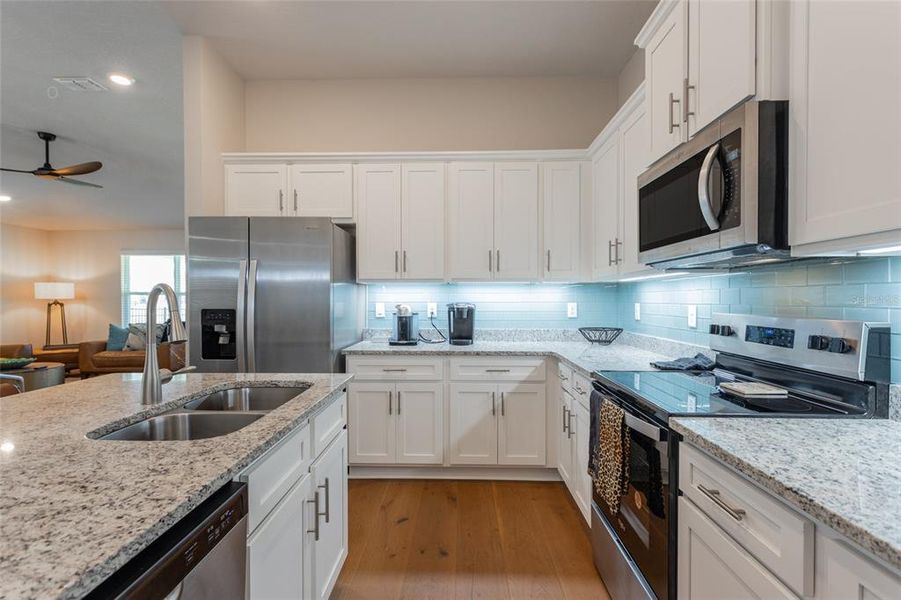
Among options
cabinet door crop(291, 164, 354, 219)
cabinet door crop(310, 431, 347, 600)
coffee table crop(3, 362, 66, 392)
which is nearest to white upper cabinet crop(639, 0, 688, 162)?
cabinet door crop(310, 431, 347, 600)

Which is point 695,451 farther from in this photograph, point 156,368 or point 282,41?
point 282,41

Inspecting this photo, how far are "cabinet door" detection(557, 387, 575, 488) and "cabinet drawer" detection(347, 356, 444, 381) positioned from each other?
818mm

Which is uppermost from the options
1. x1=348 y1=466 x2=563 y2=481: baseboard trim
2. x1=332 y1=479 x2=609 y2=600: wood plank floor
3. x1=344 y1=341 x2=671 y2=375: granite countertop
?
x1=344 y1=341 x2=671 y2=375: granite countertop

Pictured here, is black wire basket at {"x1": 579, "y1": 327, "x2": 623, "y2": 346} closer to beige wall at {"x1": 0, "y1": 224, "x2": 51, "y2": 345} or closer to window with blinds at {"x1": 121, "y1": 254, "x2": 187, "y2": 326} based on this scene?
window with blinds at {"x1": 121, "y1": 254, "x2": 187, "y2": 326}

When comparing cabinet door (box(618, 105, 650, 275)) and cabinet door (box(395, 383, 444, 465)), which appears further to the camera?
cabinet door (box(395, 383, 444, 465))

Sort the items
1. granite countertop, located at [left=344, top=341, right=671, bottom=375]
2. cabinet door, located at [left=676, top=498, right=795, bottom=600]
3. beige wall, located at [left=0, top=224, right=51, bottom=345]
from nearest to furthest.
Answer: cabinet door, located at [left=676, top=498, right=795, bottom=600]
granite countertop, located at [left=344, top=341, right=671, bottom=375]
beige wall, located at [left=0, top=224, right=51, bottom=345]

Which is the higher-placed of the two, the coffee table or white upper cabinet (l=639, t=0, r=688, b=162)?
white upper cabinet (l=639, t=0, r=688, b=162)

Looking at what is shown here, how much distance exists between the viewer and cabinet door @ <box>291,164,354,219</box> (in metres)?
3.09

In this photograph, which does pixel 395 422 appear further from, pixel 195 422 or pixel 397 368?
pixel 195 422

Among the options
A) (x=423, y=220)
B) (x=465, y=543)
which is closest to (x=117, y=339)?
(x=423, y=220)

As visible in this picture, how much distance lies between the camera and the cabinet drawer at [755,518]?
2.53 ft

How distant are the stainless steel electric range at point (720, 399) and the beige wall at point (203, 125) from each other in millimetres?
2847

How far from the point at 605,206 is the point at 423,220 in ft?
4.16

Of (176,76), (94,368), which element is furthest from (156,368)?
(94,368)
